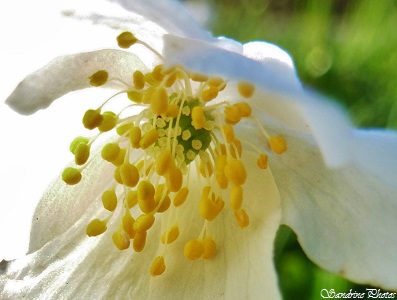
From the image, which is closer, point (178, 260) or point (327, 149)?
point (327, 149)

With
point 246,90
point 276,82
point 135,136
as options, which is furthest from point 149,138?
point 276,82

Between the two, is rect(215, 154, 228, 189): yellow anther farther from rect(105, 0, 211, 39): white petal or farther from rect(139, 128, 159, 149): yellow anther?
rect(105, 0, 211, 39): white petal

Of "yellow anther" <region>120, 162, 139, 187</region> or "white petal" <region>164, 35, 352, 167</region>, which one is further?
"yellow anther" <region>120, 162, 139, 187</region>

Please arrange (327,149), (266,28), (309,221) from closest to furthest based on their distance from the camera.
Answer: (327,149)
(309,221)
(266,28)

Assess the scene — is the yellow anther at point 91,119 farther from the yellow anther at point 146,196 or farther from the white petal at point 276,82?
the white petal at point 276,82

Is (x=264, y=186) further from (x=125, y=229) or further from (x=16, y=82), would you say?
(x=16, y=82)

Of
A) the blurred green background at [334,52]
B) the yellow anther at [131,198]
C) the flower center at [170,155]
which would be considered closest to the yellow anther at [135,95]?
the flower center at [170,155]

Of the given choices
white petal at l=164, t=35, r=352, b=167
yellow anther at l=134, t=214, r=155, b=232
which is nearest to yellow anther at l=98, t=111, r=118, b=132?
yellow anther at l=134, t=214, r=155, b=232

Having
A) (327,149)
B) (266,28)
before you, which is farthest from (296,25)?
(327,149)
